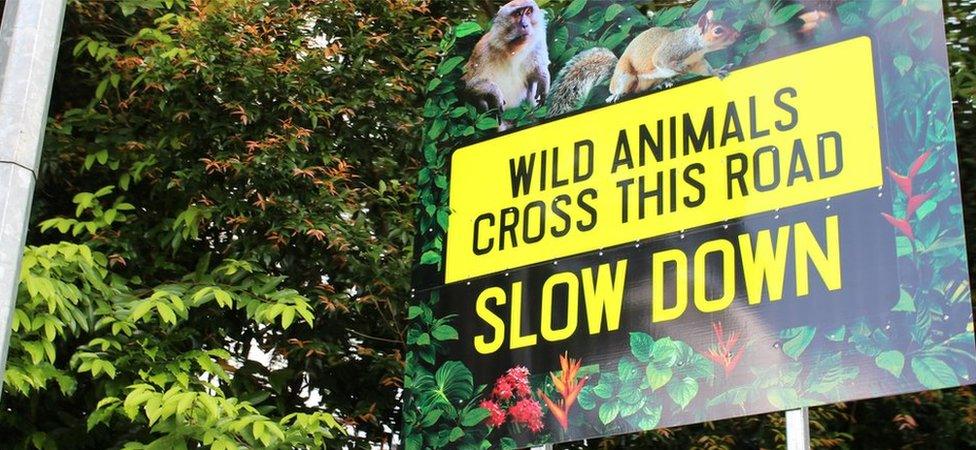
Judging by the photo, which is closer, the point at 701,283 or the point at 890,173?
the point at 890,173

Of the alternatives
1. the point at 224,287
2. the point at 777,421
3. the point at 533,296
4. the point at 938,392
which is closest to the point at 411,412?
the point at 533,296

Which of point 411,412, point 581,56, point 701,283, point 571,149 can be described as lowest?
point 411,412

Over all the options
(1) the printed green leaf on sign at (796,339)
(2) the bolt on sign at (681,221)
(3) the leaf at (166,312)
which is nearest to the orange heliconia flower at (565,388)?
(2) the bolt on sign at (681,221)

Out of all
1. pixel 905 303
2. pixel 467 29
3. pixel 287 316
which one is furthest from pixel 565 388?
pixel 467 29

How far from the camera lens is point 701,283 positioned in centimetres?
609

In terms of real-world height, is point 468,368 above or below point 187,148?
below

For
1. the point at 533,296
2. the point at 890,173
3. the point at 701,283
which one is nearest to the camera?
the point at 890,173

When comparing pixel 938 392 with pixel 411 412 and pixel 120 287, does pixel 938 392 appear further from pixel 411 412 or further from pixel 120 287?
pixel 120 287

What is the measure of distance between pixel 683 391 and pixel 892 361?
904 mm

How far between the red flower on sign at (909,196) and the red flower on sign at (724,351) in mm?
779

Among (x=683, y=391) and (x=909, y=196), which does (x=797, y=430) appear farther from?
(x=909, y=196)

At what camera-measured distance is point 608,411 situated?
6.19 m

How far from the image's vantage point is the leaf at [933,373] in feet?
17.4

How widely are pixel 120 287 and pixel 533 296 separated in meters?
2.35
